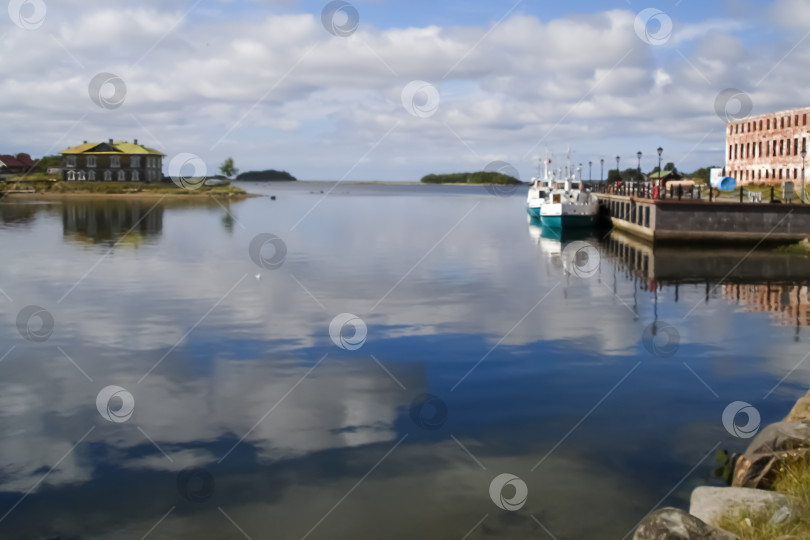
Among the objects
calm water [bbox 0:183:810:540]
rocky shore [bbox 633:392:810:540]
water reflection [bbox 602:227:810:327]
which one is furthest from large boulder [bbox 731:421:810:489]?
water reflection [bbox 602:227:810:327]

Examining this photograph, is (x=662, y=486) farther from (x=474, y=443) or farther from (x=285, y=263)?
(x=285, y=263)

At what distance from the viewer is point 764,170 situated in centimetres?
10494

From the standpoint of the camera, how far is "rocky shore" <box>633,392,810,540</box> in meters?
8.70

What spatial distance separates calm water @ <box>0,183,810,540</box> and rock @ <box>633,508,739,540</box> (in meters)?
2.31

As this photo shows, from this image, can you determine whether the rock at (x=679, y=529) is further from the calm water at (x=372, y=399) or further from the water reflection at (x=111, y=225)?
the water reflection at (x=111, y=225)

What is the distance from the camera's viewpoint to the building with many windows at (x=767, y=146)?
317ft

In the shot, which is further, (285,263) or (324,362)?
(285,263)

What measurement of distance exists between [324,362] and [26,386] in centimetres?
687

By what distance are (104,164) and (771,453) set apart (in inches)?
6207

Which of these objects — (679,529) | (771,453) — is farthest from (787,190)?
(679,529)

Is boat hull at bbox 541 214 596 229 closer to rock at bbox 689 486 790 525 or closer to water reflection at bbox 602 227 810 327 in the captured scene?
water reflection at bbox 602 227 810 327

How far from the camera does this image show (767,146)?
343 ft

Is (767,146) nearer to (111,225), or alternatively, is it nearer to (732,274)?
(732,274)

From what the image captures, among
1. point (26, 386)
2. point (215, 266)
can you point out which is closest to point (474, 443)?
point (26, 386)
